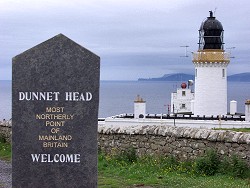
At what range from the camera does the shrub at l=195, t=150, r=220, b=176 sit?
11902mm

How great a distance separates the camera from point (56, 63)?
24.5ft

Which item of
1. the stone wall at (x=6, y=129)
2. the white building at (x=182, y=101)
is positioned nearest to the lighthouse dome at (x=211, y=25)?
the white building at (x=182, y=101)

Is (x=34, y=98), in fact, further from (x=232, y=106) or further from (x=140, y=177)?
(x=232, y=106)

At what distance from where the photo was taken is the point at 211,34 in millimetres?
43875

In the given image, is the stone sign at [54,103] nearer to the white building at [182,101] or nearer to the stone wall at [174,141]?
the stone wall at [174,141]

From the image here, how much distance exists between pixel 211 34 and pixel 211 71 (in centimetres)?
270

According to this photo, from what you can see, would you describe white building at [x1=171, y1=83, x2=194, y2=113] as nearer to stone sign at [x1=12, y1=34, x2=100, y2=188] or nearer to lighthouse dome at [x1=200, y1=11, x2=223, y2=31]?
lighthouse dome at [x1=200, y1=11, x2=223, y2=31]

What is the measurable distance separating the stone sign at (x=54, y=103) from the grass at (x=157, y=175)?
313 cm

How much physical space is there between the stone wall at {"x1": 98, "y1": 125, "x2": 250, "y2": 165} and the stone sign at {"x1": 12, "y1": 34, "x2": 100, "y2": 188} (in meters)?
5.19

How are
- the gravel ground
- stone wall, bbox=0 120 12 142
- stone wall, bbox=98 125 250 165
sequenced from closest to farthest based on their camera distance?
the gravel ground → stone wall, bbox=98 125 250 165 → stone wall, bbox=0 120 12 142

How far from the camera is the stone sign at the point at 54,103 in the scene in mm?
7457

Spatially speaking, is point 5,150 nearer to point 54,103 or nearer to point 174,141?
point 174,141

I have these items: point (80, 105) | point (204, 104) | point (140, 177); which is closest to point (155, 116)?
point (204, 104)

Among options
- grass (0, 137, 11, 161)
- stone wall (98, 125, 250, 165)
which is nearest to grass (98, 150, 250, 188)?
stone wall (98, 125, 250, 165)
